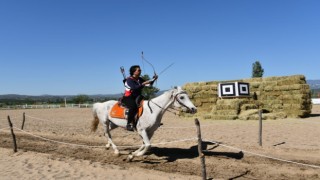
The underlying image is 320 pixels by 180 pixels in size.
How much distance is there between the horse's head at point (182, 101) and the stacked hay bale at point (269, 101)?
13.5 m

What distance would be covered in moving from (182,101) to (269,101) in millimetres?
16643

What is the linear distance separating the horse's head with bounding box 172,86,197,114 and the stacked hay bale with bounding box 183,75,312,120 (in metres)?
13.5

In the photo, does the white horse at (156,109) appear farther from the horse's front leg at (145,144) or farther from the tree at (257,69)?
the tree at (257,69)

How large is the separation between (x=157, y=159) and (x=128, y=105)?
1.92 metres

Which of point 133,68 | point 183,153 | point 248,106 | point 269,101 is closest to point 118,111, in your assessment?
point 133,68

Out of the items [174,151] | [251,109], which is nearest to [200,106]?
[251,109]

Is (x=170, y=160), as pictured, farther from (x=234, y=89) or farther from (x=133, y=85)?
(x=234, y=89)

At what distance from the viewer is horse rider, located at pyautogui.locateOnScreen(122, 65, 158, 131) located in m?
10.4

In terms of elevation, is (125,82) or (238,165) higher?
(125,82)

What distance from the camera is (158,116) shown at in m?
10.1

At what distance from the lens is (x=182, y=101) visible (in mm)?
9797

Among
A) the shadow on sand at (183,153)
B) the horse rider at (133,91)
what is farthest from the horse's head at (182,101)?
the shadow on sand at (183,153)

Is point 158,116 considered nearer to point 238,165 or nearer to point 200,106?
point 238,165

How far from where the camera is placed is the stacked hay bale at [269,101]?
76.0 feet
